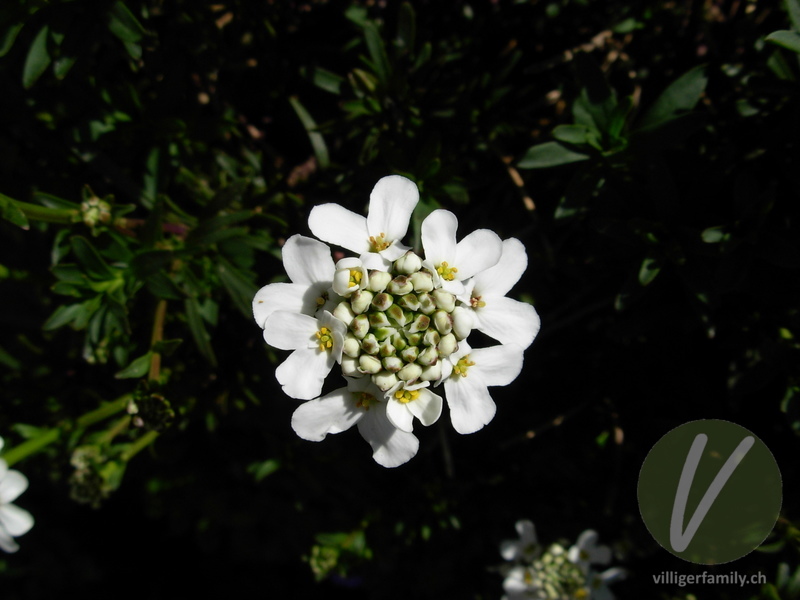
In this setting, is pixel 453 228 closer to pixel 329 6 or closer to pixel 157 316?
pixel 157 316

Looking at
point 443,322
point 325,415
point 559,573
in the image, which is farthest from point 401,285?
point 559,573

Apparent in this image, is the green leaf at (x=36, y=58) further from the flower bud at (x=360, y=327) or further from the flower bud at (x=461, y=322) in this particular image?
the flower bud at (x=461, y=322)

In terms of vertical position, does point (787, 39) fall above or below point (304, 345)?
above

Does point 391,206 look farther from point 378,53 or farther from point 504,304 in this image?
point 378,53

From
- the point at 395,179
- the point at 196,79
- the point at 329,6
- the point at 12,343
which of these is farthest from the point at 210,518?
the point at 329,6

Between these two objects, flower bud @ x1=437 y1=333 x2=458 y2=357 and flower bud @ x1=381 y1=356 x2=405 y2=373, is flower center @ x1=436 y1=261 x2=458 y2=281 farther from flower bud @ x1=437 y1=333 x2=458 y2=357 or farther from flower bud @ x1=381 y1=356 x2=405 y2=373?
flower bud @ x1=381 y1=356 x2=405 y2=373

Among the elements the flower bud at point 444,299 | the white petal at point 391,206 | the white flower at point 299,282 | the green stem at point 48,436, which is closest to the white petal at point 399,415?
the flower bud at point 444,299

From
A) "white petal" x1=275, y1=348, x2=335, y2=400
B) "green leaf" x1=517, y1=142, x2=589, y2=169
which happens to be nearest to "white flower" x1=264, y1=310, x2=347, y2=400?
"white petal" x1=275, y1=348, x2=335, y2=400
